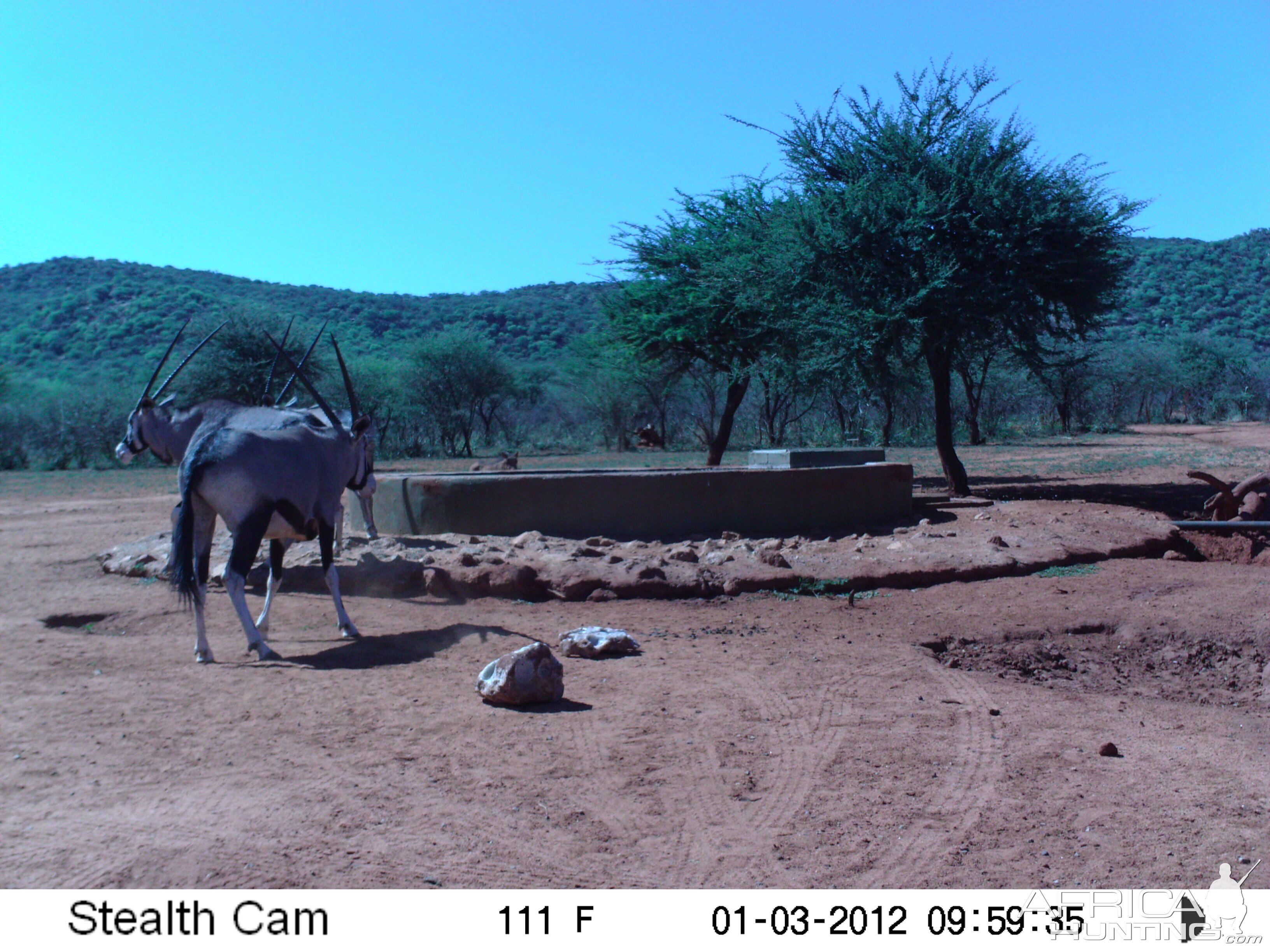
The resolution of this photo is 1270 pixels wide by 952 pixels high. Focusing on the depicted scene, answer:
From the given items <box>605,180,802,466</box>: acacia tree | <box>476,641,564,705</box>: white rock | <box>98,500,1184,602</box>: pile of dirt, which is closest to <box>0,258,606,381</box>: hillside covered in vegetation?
<box>605,180,802,466</box>: acacia tree

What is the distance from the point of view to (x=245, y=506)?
629 cm

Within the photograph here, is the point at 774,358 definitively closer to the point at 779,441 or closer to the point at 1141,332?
the point at 779,441

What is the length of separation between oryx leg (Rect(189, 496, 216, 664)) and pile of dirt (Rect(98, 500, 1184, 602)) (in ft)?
6.65

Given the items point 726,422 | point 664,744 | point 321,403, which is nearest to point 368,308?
point 726,422

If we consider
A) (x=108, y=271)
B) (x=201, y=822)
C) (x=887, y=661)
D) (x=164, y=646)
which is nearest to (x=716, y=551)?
(x=887, y=661)

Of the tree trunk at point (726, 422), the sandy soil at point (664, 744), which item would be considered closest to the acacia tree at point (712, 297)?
the tree trunk at point (726, 422)

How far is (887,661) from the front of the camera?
6.20 m

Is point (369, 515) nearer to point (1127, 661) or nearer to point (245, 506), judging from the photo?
point (245, 506)

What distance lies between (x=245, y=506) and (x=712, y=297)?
12772 millimetres

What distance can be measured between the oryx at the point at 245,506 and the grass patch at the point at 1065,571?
6.13m

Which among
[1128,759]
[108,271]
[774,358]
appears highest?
[108,271]

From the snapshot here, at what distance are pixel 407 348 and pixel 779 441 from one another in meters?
16.6
